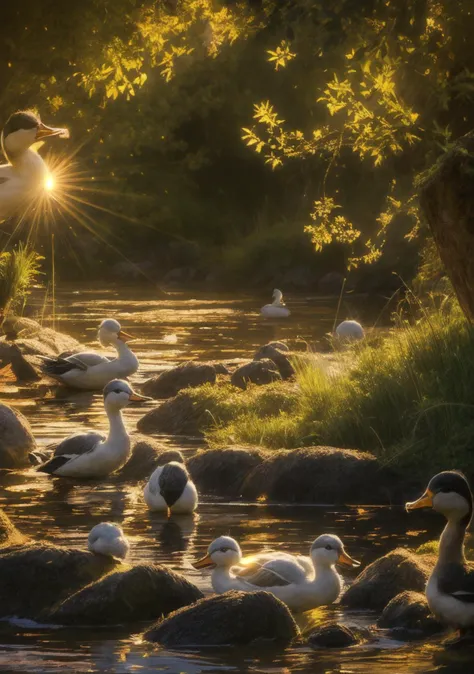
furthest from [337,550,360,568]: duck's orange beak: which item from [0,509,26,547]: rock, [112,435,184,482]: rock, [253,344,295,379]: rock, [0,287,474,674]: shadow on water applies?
[253,344,295,379]: rock

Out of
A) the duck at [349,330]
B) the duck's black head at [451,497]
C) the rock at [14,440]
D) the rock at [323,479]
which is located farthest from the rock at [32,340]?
the duck's black head at [451,497]

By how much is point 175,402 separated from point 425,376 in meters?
4.19

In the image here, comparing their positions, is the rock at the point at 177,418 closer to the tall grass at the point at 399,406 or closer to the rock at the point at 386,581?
the tall grass at the point at 399,406

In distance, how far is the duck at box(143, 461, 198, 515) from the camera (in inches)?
502

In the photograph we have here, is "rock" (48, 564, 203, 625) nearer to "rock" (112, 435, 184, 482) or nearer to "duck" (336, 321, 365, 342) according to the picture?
"rock" (112, 435, 184, 482)

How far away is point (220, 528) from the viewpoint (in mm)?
12531

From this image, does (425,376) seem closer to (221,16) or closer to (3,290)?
(221,16)

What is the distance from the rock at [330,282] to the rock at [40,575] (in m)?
33.5

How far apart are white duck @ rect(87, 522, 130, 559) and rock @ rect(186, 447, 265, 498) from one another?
11.8 feet

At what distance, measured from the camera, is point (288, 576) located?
10062 millimetres

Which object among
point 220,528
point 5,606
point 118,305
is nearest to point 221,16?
point 220,528

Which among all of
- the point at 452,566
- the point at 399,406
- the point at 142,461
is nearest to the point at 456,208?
the point at 399,406

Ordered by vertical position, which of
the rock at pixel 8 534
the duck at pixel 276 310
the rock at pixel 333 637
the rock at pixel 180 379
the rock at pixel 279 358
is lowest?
the rock at pixel 333 637

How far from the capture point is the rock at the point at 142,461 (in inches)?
585
